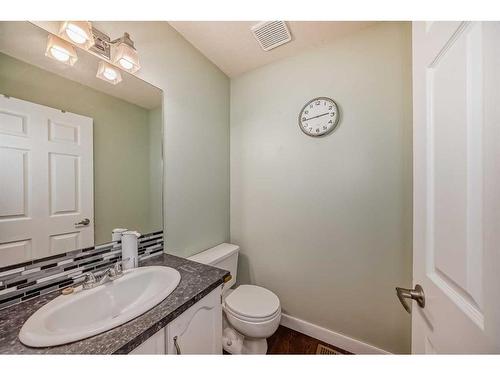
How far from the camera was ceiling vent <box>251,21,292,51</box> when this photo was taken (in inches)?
44.8

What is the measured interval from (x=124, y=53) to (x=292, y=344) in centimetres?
209

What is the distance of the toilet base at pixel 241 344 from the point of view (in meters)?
1.19

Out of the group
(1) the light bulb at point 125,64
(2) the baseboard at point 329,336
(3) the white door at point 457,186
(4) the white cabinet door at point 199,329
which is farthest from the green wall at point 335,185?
(1) the light bulb at point 125,64

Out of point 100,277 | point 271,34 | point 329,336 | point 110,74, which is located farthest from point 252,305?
point 271,34

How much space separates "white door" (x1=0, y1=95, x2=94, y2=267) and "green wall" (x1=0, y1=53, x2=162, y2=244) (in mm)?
38

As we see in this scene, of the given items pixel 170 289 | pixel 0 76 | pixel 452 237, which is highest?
pixel 0 76

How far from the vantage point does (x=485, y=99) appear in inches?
14.1

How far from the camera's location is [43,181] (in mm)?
728

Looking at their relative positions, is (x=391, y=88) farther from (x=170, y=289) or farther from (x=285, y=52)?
(x=170, y=289)

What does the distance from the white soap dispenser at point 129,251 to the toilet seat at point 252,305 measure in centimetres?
68
